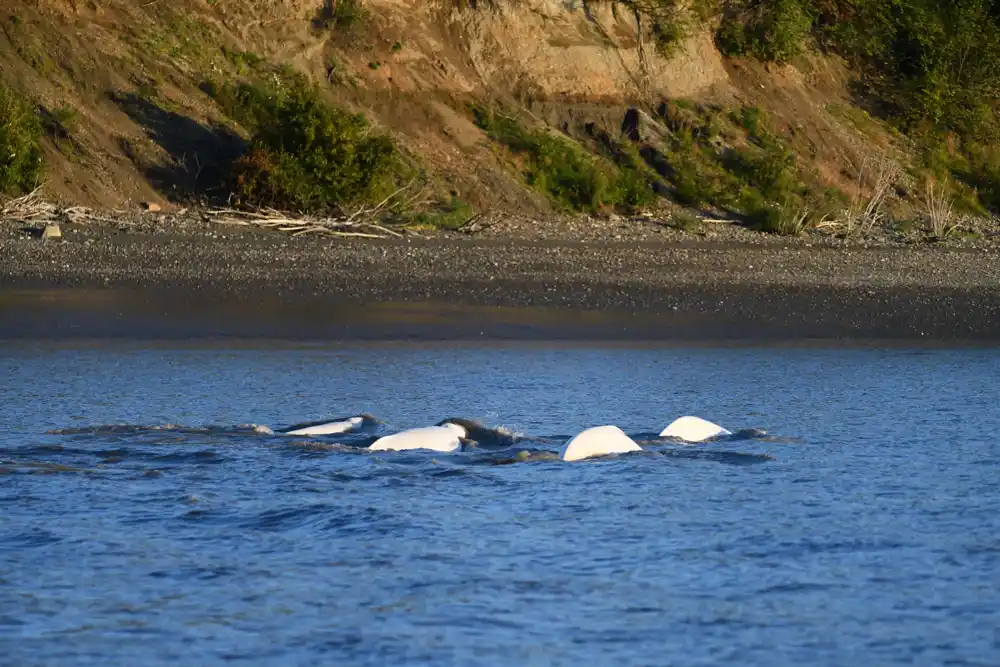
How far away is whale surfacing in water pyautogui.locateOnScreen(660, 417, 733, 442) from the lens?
8305 millimetres

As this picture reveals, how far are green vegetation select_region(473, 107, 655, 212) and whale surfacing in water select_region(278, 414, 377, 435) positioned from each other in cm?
1832

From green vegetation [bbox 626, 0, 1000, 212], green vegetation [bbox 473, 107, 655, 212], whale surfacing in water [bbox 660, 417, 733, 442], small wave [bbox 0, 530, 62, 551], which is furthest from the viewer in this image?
green vegetation [bbox 626, 0, 1000, 212]

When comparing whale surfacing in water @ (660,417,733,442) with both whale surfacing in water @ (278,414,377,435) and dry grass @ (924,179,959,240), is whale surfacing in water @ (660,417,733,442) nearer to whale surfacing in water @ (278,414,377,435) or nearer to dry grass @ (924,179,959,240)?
whale surfacing in water @ (278,414,377,435)

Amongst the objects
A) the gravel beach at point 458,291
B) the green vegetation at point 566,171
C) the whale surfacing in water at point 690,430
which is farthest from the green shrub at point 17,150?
the whale surfacing in water at point 690,430

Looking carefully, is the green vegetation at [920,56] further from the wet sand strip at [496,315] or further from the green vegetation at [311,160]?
the wet sand strip at [496,315]

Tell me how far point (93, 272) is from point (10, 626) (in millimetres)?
10905

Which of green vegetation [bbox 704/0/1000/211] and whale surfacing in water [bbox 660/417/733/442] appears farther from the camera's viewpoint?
green vegetation [bbox 704/0/1000/211]

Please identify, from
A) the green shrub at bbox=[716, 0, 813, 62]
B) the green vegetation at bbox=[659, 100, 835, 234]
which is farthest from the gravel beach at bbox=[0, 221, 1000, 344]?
the green shrub at bbox=[716, 0, 813, 62]

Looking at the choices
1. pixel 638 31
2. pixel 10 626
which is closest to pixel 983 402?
pixel 10 626

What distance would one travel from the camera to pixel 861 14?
36.9 meters

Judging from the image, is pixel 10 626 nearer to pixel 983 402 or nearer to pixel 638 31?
pixel 983 402

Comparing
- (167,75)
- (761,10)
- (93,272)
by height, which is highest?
(761,10)

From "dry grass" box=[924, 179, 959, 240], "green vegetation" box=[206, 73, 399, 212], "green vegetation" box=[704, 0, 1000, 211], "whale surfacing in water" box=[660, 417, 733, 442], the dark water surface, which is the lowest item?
the dark water surface

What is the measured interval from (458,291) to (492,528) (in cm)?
873
